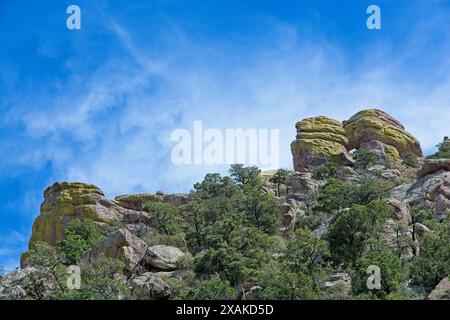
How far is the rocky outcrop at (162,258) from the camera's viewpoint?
131 feet

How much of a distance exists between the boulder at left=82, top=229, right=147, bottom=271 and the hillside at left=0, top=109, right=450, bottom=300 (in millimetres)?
84

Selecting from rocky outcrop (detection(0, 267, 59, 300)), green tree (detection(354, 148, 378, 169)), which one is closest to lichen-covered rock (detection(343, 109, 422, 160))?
green tree (detection(354, 148, 378, 169))

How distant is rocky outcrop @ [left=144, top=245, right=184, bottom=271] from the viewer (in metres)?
39.9

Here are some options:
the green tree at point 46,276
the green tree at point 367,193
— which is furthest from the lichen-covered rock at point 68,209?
the green tree at point 46,276

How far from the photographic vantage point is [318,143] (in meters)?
92.3

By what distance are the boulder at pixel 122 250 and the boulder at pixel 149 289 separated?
653 centimetres

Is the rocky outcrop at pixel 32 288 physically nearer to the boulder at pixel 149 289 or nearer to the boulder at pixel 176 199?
the boulder at pixel 149 289

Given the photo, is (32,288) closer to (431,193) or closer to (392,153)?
(431,193)

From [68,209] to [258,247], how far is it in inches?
1565

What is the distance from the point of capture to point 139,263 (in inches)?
1588

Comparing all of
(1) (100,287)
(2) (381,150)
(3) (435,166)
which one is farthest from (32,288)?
(2) (381,150)
